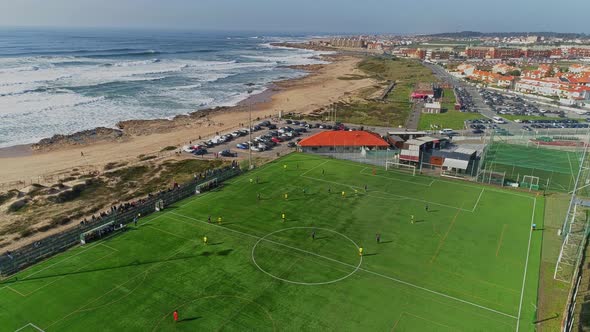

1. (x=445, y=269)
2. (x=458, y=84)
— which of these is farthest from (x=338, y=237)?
(x=458, y=84)

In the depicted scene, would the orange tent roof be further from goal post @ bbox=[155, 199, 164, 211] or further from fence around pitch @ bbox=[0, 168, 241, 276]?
goal post @ bbox=[155, 199, 164, 211]

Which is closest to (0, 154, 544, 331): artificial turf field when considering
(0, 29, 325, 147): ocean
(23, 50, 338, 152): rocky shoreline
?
(23, 50, 338, 152): rocky shoreline

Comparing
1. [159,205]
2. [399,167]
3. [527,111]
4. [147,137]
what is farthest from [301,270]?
[527,111]

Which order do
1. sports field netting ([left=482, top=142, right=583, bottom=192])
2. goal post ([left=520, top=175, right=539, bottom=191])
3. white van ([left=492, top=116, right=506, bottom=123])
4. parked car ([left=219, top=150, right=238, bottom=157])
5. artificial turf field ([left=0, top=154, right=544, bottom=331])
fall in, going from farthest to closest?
white van ([left=492, top=116, right=506, bottom=123]) → parked car ([left=219, top=150, right=238, bottom=157]) → sports field netting ([left=482, top=142, right=583, bottom=192]) → goal post ([left=520, top=175, right=539, bottom=191]) → artificial turf field ([left=0, top=154, right=544, bottom=331])

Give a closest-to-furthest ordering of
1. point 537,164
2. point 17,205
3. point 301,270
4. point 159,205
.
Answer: point 301,270 < point 159,205 < point 17,205 < point 537,164

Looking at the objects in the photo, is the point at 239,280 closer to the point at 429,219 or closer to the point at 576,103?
the point at 429,219

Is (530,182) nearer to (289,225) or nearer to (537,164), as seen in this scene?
(537,164)
